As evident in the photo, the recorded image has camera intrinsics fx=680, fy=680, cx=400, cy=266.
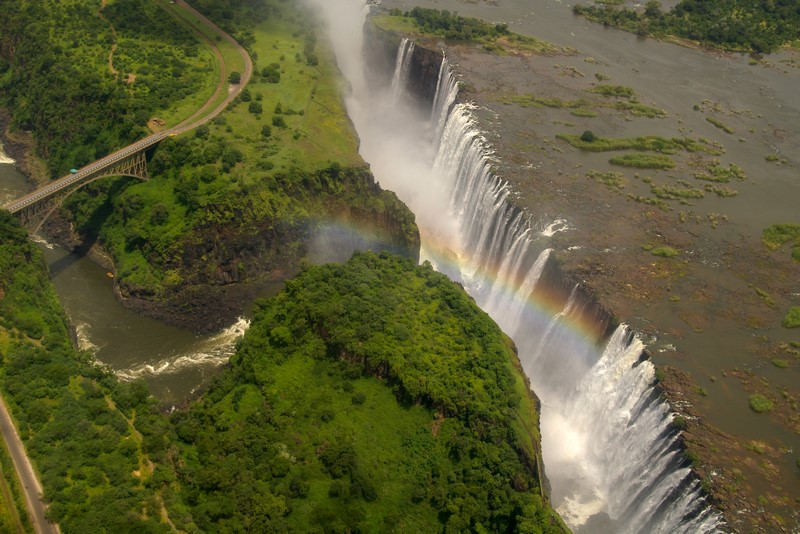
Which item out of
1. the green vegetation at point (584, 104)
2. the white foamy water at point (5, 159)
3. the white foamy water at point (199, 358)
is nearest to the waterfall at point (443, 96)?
the green vegetation at point (584, 104)

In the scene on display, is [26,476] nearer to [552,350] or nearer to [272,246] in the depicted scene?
[272,246]

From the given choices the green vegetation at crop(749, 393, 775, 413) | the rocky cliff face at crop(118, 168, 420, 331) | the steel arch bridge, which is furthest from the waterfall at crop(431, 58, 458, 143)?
the green vegetation at crop(749, 393, 775, 413)

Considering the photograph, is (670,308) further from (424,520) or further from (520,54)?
(520,54)

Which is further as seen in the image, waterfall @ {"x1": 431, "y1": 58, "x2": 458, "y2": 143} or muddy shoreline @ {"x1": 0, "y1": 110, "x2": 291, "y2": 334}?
waterfall @ {"x1": 431, "y1": 58, "x2": 458, "y2": 143}

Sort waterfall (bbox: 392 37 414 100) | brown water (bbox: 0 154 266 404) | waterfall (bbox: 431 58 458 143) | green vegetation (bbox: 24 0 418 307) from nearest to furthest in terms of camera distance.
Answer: brown water (bbox: 0 154 266 404), green vegetation (bbox: 24 0 418 307), waterfall (bbox: 431 58 458 143), waterfall (bbox: 392 37 414 100)

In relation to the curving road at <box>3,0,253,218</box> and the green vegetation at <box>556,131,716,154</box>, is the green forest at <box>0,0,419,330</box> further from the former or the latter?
the green vegetation at <box>556,131,716,154</box>

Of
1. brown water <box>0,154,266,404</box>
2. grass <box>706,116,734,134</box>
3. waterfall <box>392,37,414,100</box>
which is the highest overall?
grass <box>706,116,734,134</box>

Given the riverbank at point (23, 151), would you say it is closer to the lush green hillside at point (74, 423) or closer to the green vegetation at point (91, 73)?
the green vegetation at point (91, 73)
